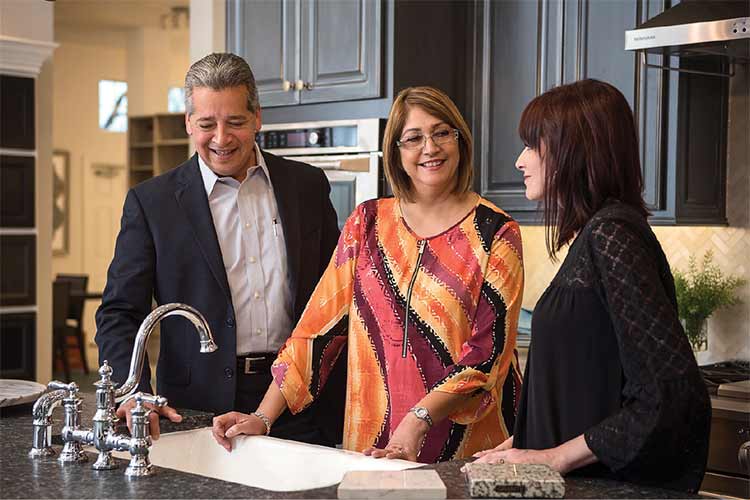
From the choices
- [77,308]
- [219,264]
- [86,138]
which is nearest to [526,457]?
[219,264]

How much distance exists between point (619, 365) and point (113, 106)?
9366 millimetres

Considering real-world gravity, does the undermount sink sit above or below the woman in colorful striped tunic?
below

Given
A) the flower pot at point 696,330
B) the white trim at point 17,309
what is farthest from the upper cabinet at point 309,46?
the white trim at point 17,309

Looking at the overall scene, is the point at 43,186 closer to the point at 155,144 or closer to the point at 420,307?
the point at 155,144

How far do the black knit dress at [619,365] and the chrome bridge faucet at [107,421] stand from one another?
0.63 metres

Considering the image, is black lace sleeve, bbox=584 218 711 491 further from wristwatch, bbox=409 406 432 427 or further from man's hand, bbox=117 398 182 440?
man's hand, bbox=117 398 182 440

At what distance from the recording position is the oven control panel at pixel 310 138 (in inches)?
151

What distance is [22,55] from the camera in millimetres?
5973

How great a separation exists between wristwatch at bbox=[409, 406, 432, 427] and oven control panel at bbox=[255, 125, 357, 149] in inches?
74.0

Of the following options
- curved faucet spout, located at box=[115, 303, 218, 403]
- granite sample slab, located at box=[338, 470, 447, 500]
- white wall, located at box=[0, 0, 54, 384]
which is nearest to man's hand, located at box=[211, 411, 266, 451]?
curved faucet spout, located at box=[115, 303, 218, 403]

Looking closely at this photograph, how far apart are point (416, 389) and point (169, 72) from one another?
777 cm

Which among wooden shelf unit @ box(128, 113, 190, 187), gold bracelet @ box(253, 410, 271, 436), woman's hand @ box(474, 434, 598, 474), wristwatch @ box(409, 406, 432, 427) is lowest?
gold bracelet @ box(253, 410, 271, 436)

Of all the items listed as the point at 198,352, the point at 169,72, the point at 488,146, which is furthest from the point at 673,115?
the point at 169,72

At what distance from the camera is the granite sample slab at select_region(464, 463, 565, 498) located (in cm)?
147
